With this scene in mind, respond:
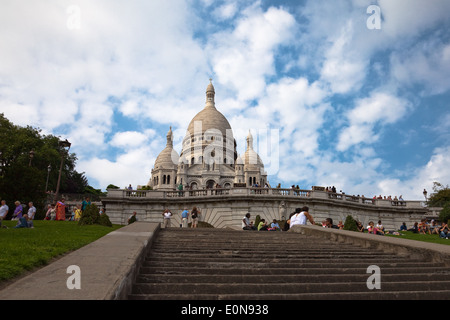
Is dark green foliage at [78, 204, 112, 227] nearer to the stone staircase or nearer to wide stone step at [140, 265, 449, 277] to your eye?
the stone staircase

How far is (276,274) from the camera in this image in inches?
239

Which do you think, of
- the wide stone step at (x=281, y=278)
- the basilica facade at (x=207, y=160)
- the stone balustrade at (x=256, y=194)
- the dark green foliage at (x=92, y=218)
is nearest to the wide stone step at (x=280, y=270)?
the wide stone step at (x=281, y=278)

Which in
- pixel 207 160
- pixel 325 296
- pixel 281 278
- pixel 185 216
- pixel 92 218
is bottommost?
pixel 325 296

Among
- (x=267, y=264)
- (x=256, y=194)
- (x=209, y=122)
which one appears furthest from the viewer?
(x=209, y=122)

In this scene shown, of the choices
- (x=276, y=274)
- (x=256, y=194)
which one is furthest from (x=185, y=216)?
(x=276, y=274)

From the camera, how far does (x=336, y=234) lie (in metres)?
10.7

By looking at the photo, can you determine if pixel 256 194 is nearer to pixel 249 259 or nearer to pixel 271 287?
pixel 249 259

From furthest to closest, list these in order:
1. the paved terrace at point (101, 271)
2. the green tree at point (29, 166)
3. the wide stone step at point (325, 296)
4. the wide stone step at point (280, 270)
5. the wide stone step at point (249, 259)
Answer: the green tree at point (29, 166)
the wide stone step at point (249, 259)
the wide stone step at point (280, 270)
the wide stone step at point (325, 296)
the paved terrace at point (101, 271)

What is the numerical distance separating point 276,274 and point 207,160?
7728cm

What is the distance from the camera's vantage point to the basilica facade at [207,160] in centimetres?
7775

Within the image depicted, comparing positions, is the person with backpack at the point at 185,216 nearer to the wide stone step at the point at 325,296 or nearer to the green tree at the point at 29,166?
the green tree at the point at 29,166

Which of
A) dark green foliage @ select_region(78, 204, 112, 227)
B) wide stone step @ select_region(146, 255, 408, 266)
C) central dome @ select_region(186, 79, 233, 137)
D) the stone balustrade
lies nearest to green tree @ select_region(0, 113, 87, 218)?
the stone balustrade
